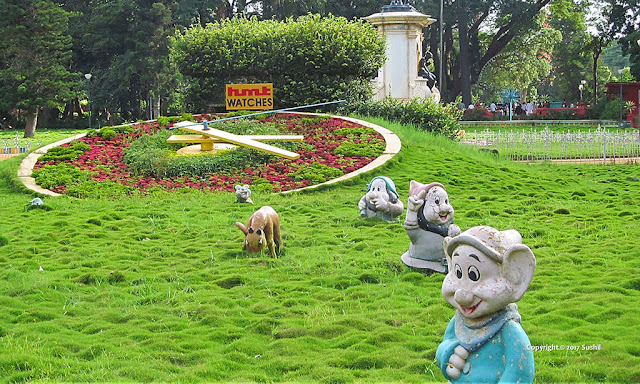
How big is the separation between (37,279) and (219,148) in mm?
7546

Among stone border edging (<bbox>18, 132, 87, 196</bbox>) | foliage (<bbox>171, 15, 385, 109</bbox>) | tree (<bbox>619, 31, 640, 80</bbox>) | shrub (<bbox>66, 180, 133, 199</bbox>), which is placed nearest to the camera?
shrub (<bbox>66, 180, 133, 199</bbox>)

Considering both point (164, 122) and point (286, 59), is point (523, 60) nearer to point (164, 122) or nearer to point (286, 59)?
point (286, 59)

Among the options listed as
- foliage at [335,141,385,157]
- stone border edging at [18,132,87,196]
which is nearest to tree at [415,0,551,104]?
foliage at [335,141,385,157]

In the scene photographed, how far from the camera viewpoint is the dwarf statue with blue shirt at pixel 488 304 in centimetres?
386

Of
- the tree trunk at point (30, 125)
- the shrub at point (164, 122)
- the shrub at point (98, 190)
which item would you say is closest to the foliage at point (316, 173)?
the shrub at point (98, 190)

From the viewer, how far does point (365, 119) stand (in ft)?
55.5

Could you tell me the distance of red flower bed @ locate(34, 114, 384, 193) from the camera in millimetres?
12938

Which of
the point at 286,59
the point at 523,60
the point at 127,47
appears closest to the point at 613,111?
the point at 523,60

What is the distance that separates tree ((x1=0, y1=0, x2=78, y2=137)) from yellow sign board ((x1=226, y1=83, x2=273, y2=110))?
15.3m

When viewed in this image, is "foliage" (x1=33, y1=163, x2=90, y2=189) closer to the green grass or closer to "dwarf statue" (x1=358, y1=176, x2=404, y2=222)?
the green grass

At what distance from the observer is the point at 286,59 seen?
1866 centimetres

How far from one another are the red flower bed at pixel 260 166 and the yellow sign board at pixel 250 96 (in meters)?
1.43

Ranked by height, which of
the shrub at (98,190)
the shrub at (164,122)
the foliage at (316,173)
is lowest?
the shrub at (98,190)

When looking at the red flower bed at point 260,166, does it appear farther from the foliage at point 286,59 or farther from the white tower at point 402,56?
the white tower at point 402,56
